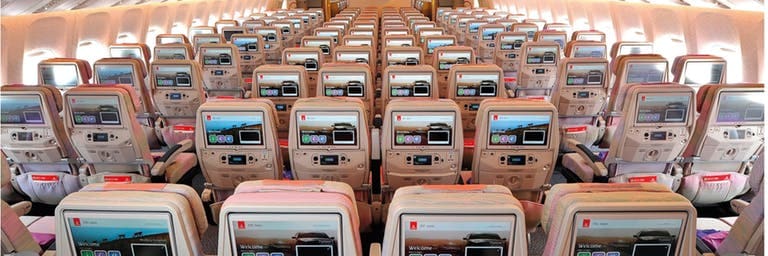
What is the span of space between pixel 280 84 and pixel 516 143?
315 centimetres

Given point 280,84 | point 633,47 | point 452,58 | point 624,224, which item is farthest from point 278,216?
point 633,47

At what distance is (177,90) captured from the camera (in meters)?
6.84

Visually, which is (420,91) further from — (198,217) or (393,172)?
(198,217)

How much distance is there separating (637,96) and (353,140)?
7.71ft

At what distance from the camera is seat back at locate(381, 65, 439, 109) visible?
20.6 feet

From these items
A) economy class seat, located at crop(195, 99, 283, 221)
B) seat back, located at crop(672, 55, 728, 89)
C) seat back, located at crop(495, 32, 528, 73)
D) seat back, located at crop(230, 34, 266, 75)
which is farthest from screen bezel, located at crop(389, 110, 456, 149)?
seat back, located at crop(230, 34, 266, 75)

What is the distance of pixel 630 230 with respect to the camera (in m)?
2.25

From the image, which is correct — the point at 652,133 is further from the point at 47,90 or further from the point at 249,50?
the point at 249,50

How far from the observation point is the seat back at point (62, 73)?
23.9ft

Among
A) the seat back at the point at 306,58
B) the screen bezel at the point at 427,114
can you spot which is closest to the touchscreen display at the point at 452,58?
the seat back at the point at 306,58

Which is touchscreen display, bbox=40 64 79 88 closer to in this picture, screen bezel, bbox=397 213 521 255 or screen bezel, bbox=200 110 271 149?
screen bezel, bbox=200 110 271 149

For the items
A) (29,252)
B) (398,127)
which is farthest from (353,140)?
(29,252)

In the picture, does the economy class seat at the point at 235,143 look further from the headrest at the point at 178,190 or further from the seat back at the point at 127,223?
the seat back at the point at 127,223

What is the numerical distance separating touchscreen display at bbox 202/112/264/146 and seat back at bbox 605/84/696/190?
3.03 metres
